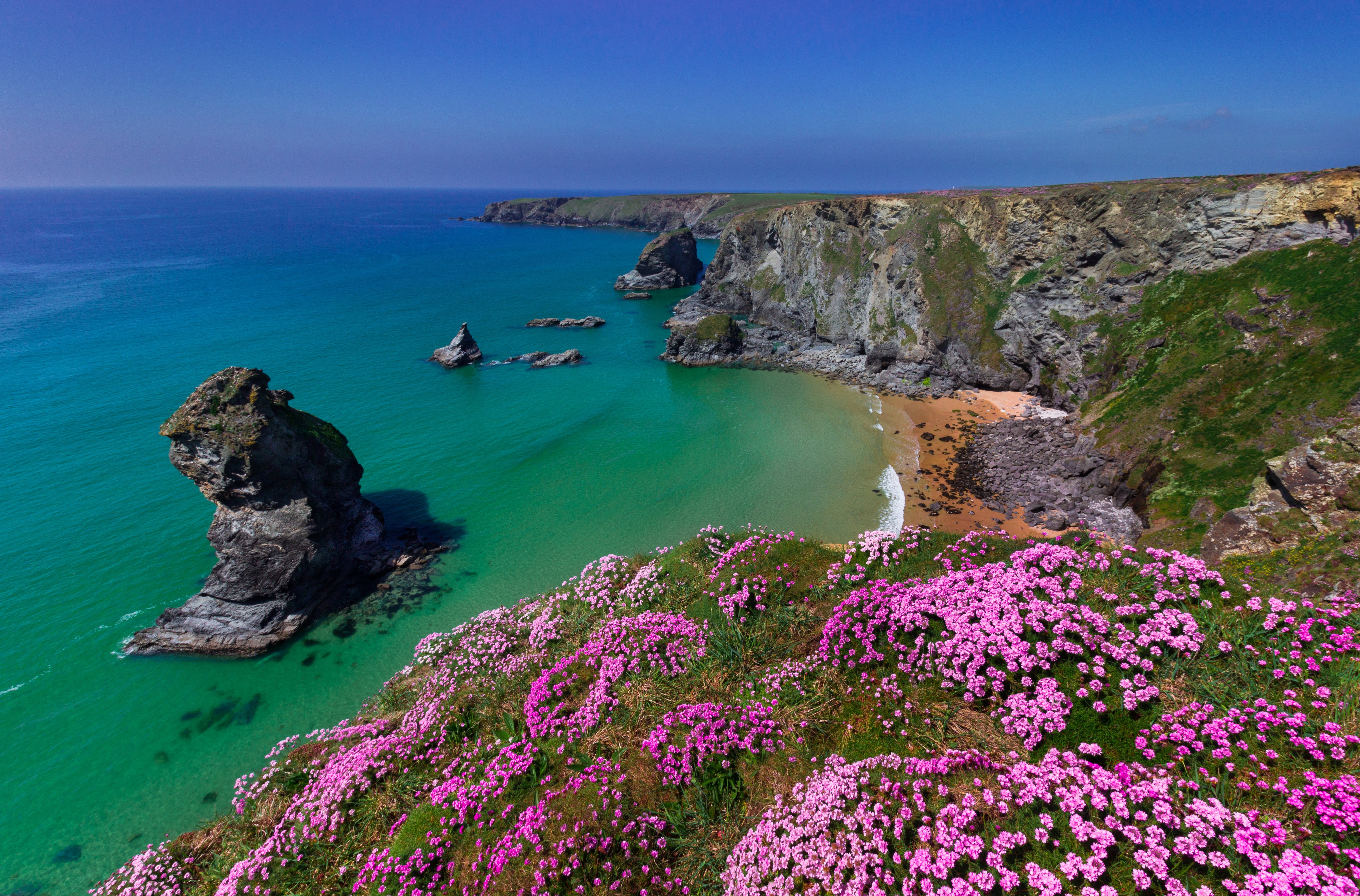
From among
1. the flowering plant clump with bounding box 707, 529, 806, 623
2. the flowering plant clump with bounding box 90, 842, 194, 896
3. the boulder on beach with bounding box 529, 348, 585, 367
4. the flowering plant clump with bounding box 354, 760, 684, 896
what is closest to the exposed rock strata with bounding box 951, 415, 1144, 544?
the flowering plant clump with bounding box 707, 529, 806, 623

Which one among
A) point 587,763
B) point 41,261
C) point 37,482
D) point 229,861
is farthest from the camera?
point 41,261

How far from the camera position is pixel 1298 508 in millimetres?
21641

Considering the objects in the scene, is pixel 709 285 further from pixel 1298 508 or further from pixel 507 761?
pixel 507 761

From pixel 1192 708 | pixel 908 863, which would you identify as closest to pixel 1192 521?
pixel 1192 708

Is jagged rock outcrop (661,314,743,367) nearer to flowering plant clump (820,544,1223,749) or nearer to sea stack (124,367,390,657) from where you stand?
sea stack (124,367,390,657)

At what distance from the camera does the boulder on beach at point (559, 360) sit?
218 feet

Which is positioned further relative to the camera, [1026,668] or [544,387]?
[544,387]

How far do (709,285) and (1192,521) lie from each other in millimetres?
76746

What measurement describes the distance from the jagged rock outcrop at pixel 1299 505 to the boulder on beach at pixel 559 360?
198 feet

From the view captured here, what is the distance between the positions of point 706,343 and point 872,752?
2394 inches

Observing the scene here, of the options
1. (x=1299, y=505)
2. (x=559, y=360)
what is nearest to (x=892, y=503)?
(x=1299, y=505)

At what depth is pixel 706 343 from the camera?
67312 mm

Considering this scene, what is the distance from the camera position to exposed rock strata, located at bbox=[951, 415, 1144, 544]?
30078mm

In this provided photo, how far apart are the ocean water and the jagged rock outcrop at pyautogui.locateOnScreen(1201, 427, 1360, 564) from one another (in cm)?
1664
